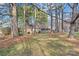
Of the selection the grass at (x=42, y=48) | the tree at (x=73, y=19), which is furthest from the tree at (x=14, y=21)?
the tree at (x=73, y=19)

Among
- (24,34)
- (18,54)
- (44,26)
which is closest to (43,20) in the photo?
(44,26)

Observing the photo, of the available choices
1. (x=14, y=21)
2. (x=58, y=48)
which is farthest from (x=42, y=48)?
(x=14, y=21)

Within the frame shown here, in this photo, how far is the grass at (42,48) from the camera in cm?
207

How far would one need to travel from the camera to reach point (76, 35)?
2.07 m

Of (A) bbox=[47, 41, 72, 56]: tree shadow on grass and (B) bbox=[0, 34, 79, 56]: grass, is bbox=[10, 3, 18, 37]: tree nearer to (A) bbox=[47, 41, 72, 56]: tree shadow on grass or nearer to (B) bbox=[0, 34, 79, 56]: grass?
(B) bbox=[0, 34, 79, 56]: grass

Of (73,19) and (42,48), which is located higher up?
(73,19)

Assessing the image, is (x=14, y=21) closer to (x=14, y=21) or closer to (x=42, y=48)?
(x=14, y=21)

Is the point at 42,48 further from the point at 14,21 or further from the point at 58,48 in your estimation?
the point at 14,21

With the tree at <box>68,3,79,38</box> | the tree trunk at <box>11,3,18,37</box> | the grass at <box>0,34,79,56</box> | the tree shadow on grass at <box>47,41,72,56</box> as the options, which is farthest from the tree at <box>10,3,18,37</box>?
the tree at <box>68,3,79,38</box>

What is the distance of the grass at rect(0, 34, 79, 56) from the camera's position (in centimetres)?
207

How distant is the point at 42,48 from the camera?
6.81 feet

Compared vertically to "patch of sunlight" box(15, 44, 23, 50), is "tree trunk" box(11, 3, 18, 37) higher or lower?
higher

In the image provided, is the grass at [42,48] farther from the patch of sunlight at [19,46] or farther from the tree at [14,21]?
the tree at [14,21]

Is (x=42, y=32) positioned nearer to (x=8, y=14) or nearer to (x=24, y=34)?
Result: (x=24, y=34)
